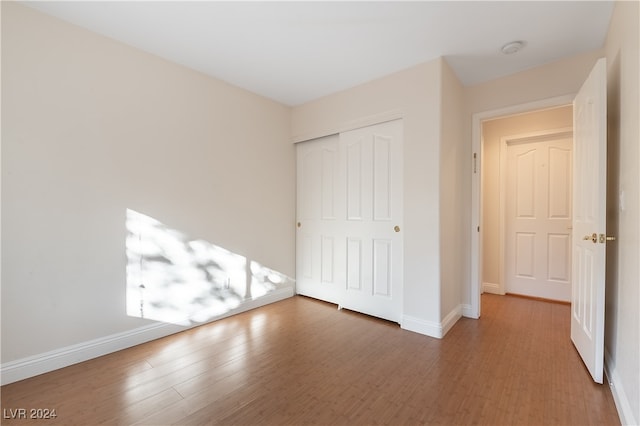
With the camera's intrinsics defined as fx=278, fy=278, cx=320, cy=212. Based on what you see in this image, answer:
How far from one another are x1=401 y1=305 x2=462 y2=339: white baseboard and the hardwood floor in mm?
87

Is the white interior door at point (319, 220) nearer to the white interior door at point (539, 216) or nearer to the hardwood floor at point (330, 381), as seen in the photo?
the hardwood floor at point (330, 381)

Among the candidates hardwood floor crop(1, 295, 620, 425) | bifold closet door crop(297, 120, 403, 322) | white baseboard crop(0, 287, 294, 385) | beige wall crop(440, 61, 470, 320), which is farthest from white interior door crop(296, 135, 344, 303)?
white baseboard crop(0, 287, 294, 385)

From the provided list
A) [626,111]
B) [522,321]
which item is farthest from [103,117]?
[522,321]

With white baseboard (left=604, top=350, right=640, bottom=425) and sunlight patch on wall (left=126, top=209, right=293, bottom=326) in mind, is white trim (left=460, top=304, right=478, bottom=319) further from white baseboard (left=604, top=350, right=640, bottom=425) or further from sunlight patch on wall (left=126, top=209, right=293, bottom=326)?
sunlight patch on wall (left=126, top=209, right=293, bottom=326)

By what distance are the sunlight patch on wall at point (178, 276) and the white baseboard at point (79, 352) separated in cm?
11

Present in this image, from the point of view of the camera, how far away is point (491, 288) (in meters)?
3.88

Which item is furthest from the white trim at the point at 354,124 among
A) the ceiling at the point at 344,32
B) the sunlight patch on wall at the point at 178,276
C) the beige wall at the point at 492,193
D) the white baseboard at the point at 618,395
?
the white baseboard at the point at 618,395

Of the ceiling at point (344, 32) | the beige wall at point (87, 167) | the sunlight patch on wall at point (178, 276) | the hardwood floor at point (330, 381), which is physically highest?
the ceiling at point (344, 32)

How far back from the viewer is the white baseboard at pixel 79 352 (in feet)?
6.06

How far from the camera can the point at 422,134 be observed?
259 centimetres

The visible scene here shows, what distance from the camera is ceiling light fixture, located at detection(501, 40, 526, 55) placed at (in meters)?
2.28

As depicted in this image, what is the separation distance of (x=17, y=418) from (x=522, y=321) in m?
3.96

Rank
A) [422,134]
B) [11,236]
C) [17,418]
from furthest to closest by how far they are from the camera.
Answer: [422,134], [11,236], [17,418]

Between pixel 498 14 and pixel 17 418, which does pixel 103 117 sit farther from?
pixel 498 14
